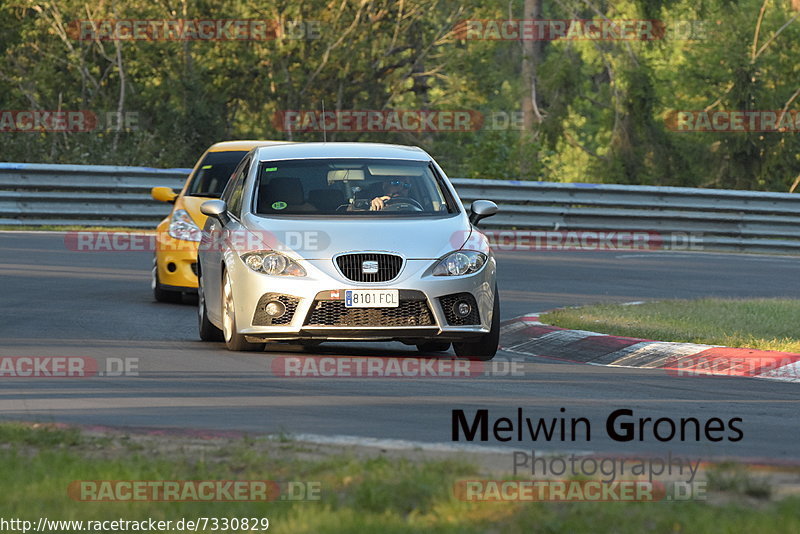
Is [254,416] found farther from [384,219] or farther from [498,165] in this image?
[498,165]

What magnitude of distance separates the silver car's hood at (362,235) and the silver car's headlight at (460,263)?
0.06 metres

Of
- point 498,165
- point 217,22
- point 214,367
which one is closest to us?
point 214,367

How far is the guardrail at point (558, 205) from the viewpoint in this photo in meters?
25.1

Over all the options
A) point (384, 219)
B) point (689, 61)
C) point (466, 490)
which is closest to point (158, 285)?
point (384, 219)

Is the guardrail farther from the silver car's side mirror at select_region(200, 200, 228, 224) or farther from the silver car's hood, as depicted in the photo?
the silver car's hood

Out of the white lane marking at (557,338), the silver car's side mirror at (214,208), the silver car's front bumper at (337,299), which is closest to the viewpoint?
the silver car's front bumper at (337,299)

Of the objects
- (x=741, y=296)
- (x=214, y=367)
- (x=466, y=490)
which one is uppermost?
(x=466, y=490)

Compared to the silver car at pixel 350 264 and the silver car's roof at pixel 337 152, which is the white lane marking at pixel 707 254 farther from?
the silver car at pixel 350 264

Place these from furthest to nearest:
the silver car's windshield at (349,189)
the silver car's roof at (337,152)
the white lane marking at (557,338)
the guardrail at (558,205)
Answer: the guardrail at (558,205)
the white lane marking at (557,338)
the silver car's roof at (337,152)
the silver car's windshield at (349,189)

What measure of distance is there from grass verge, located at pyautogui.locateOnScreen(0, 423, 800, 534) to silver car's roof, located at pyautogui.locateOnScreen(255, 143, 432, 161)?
5845 millimetres

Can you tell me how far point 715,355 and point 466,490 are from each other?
619 cm

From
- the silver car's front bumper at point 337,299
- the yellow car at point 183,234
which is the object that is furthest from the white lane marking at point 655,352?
the yellow car at point 183,234

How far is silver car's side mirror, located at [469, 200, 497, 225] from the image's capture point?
12.0 metres

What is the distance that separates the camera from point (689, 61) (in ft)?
168
